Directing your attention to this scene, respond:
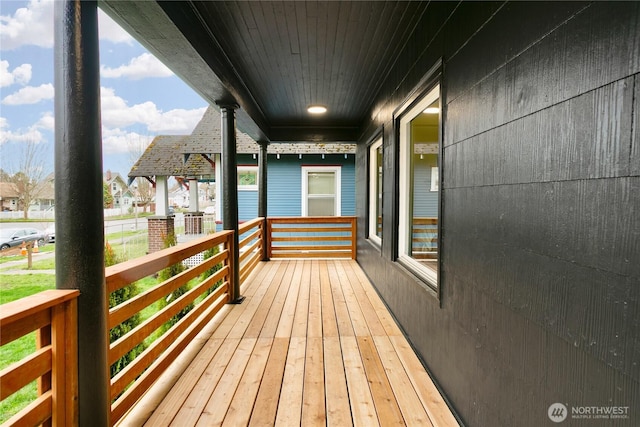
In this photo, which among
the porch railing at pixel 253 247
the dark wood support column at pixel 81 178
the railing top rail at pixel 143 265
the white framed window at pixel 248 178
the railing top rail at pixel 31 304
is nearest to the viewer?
the railing top rail at pixel 31 304

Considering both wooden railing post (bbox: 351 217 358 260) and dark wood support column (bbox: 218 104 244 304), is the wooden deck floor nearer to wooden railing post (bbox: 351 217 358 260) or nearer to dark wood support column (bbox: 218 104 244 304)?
dark wood support column (bbox: 218 104 244 304)

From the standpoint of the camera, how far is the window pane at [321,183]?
7648mm

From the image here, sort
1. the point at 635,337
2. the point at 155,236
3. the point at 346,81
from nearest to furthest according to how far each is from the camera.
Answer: the point at 635,337, the point at 346,81, the point at 155,236

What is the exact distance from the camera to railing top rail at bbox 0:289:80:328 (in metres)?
1.00

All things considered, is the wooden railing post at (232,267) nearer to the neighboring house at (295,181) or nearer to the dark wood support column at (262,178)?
the dark wood support column at (262,178)

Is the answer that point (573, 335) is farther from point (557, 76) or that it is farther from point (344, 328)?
point (344, 328)

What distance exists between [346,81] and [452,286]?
259cm

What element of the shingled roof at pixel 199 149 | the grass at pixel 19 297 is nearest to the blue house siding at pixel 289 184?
the shingled roof at pixel 199 149

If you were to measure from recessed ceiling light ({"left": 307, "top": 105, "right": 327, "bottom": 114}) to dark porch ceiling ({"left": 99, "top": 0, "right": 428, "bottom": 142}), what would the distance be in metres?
0.36

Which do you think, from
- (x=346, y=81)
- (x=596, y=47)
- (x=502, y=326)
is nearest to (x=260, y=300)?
(x=346, y=81)

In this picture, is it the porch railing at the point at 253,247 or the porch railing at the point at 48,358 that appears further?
the porch railing at the point at 253,247

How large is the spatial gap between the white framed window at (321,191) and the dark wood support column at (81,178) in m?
6.31

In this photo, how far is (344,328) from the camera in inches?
112

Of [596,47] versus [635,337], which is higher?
[596,47]
